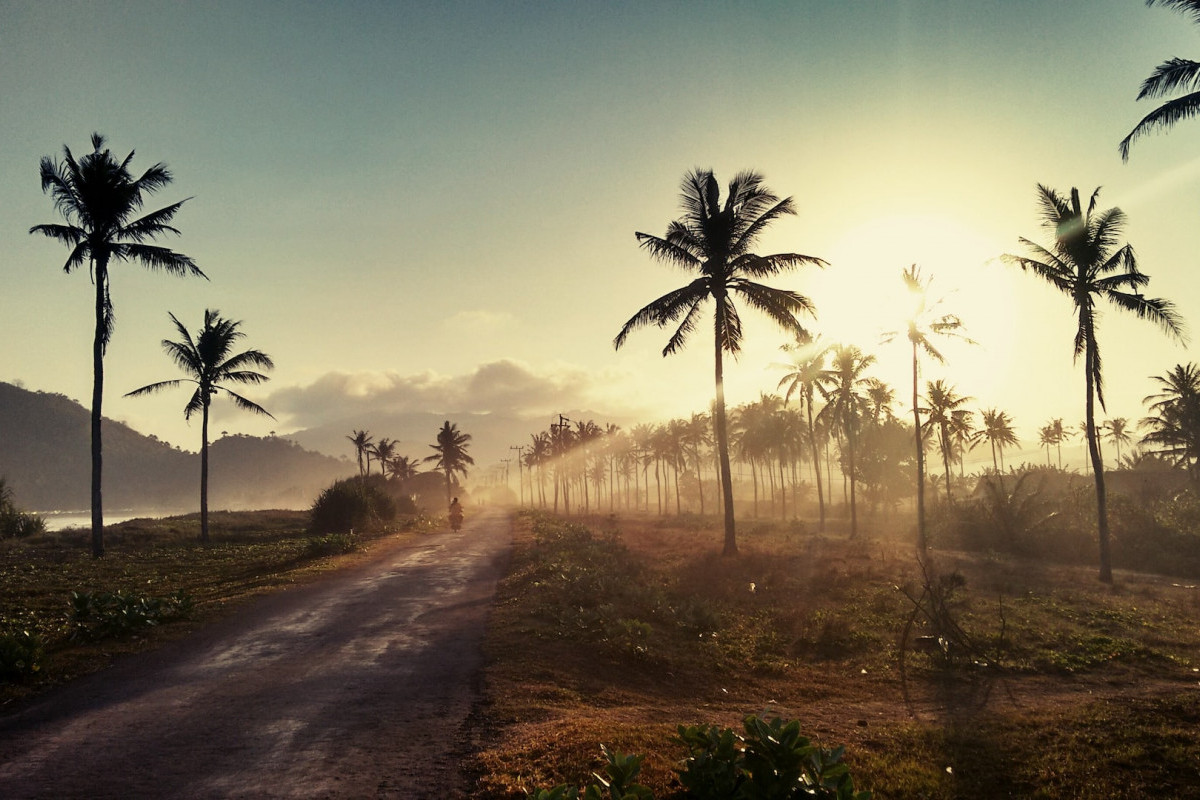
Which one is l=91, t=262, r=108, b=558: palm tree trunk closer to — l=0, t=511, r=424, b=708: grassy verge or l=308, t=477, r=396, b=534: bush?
l=0, t=511, r=424, b=708: grassy verge

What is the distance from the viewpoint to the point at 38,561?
2398cm

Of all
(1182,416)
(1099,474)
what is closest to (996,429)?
(1182,416)

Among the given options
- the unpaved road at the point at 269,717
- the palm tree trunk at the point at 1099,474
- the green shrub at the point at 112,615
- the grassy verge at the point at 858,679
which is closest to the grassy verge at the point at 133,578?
the green shrub at the point at 112,615

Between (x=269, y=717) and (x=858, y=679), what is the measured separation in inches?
406

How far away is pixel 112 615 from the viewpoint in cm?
1204

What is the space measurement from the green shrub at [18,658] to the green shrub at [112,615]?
1949 mm

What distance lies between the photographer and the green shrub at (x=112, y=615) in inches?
463

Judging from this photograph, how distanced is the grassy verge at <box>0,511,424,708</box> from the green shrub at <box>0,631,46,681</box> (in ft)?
0.16

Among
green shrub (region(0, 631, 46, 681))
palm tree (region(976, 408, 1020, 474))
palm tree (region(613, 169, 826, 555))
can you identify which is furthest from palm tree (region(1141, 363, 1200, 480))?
green shrub (region(0, 631, 46, 681))

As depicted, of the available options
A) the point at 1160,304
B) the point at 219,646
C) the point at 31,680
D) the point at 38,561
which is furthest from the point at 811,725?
the point at 38,561

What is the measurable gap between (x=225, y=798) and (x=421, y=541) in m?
28.6

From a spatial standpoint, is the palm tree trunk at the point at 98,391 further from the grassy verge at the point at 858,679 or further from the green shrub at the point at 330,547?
the grassy verge at the point at 858,679

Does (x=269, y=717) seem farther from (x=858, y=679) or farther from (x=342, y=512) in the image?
(x=342, y=512)

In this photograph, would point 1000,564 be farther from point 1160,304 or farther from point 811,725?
point 811,725
